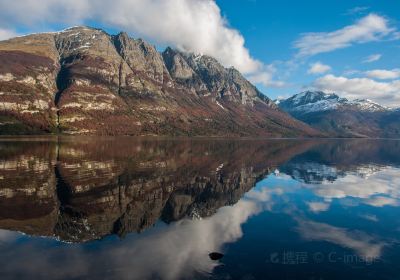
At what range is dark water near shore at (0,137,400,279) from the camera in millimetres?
24562

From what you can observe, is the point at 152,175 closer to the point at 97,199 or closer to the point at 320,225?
the point at 97,199

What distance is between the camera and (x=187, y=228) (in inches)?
1378

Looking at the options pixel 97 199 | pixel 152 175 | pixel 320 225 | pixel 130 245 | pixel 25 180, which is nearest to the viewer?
pixel 130 245

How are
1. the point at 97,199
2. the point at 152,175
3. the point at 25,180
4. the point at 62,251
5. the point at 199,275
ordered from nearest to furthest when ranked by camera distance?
Result: 1. the point at 199,275
2. the point at 62,251
3. the point at 97,199
4. the point at 25,180
5. the point at 152,175

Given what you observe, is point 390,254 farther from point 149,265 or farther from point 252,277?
point 149,265

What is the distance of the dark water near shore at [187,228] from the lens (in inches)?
967

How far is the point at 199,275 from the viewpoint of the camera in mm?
23078

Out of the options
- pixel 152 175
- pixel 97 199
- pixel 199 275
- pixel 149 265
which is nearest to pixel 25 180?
pixel 97 199

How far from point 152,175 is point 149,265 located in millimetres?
41886

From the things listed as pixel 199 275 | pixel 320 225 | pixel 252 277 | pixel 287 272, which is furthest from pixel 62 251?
pixel 320 225

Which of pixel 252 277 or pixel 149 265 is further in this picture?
pixel 149 265

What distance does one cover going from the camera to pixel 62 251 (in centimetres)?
2695

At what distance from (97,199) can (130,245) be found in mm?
17146

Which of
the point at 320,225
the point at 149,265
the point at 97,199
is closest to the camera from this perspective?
the point at 149,265
